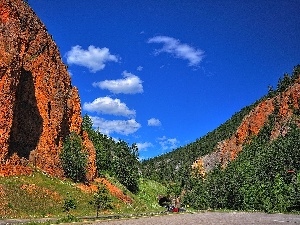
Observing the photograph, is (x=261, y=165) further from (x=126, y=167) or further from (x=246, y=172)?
(x=126, y=167)

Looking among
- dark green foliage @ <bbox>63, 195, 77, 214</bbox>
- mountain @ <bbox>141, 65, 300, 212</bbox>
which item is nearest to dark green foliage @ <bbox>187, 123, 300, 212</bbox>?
mountain @ <bbox>141, 65, 300, 212</bbox>

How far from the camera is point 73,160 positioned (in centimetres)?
6041

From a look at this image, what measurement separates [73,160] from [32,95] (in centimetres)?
1184

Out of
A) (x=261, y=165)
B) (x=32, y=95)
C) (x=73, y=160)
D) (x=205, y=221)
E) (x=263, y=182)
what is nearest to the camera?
(x=205, y=221)

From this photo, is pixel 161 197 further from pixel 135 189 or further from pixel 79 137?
pixel 79 137

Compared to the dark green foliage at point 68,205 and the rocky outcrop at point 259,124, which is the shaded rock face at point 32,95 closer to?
the dark green foliage at point 68,205

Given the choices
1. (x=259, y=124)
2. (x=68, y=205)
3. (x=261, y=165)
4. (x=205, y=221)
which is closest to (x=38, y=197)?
(x=68, y=205)

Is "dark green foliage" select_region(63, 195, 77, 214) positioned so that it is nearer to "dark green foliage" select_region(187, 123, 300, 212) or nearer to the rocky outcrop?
"dark green foliage" select_region(187, 123, 300, 212)

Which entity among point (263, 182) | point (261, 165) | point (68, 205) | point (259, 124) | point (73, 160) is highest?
point (259, 124)

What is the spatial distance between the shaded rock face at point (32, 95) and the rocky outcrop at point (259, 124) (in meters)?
72.0

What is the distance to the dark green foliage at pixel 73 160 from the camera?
60312 millimetres

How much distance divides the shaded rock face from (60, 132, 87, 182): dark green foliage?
109 cm

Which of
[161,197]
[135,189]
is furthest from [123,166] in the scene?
[161,197]

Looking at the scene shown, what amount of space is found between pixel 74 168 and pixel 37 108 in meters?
10.9
